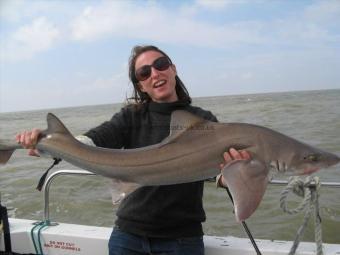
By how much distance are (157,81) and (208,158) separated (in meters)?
0.92

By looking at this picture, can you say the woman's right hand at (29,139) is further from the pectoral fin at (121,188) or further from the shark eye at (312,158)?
the shark eye at (312,158)

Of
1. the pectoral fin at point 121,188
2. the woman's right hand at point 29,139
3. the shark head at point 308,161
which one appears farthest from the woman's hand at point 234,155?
the woman's right hand at point 29,139

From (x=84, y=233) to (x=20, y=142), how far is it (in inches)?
61.5

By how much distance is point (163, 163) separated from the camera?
2.57m

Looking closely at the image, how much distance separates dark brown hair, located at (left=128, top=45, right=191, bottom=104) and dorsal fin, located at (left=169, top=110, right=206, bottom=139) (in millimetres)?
804

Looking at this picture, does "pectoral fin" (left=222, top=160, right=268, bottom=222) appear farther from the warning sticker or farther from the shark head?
the warning sticker

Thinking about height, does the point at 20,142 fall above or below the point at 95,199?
above

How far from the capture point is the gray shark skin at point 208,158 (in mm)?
2445

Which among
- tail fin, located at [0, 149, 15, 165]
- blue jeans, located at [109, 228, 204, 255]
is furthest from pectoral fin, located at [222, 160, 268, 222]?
tail fin, located at [0, 149, 15, 165]

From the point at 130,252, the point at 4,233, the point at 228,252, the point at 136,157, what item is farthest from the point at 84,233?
the point at 136,157

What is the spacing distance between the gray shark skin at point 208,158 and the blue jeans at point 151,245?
0.56 m

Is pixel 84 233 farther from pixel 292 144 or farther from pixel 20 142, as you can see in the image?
pixel 292 144

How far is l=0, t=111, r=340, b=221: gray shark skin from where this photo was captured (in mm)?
2445

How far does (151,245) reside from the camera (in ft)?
9.87
